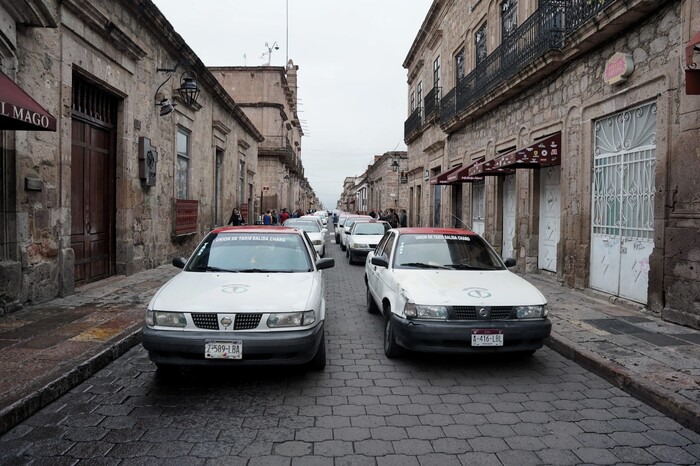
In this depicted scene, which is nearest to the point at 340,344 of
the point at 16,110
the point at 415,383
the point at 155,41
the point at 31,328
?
the point at 415,383

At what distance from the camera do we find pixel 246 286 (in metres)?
4.80

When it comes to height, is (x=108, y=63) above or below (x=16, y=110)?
above

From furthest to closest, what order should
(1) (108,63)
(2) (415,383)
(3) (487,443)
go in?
1. (1) (108,63)
2. (2) (415,383)
3. (3) (487,443)

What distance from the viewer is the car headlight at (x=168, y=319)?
424 cm

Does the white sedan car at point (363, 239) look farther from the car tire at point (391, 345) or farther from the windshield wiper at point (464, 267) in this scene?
the car tire at point (391, 345)

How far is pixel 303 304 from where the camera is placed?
4.44 metres

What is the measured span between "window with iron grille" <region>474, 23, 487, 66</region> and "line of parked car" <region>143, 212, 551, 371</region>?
11629 mm

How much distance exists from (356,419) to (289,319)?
107 cm

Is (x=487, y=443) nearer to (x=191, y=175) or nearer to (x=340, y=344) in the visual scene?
(x=340, y=344)

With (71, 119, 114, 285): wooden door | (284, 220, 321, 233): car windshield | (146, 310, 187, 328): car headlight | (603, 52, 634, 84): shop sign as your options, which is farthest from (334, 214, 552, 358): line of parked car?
(284, 220, 321, 233): car windshield

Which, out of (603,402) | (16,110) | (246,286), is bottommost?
(603,402)

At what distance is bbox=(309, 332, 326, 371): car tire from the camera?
4.78 m

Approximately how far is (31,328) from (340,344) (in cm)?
378

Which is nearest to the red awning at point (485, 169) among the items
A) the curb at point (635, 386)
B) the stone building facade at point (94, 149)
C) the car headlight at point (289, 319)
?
the curb at point (635, 386)
